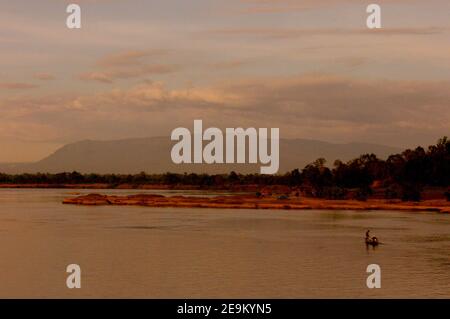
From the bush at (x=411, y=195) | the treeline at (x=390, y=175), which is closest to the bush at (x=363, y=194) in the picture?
the treeline at (x=390, y=175)

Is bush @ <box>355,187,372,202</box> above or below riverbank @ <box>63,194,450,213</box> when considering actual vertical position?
above

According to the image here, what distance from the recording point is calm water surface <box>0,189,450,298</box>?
123ft

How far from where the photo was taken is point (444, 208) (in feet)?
345

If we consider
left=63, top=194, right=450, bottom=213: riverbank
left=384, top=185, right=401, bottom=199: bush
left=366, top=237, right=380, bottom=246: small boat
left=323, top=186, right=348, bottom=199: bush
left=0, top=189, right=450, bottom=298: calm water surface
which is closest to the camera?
left=0, top=189, right=450, bottom=298: calm water surface

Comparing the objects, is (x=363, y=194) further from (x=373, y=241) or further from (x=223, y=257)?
(x=223, y=257)

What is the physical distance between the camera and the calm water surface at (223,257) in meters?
37.5

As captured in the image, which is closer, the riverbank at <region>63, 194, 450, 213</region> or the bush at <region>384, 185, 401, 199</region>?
the riverbank at <region>63, 194, 450, 213</region>

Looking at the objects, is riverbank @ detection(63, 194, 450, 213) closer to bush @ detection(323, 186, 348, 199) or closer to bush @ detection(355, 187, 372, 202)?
bush @ detection(355, 187, 372, 202)

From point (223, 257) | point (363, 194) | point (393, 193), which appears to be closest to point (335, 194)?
point (363, 194)

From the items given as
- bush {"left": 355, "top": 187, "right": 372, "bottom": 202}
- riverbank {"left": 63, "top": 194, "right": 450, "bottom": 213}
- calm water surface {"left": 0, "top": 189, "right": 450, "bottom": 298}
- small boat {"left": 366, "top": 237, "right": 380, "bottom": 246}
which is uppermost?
bush {"left": 355, "top": 187, "right": 372, "bottom": 202}

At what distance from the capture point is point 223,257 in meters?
49.4

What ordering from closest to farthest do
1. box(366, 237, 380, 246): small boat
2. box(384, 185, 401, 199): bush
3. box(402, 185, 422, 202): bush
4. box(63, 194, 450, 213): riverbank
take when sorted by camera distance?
box(366, 237, 380, 246): small boat
box(63, 194, 450, 213): riverbank
box(402, 185, 422, 202): bush
box(384, 185, 401, 199): bush

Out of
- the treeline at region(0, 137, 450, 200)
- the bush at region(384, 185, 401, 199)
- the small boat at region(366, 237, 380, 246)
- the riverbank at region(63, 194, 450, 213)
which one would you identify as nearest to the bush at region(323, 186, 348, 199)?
the treeline at region(0, 137, 450, 200)
